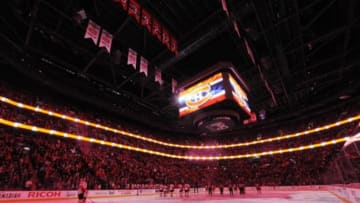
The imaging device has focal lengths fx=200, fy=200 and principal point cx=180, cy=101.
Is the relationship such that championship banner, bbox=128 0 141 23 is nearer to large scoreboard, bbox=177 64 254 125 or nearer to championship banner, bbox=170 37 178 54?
championship banner, bbox=170 37 178 54

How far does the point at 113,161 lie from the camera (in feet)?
61.4

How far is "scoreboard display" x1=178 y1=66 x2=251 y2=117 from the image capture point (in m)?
8.36

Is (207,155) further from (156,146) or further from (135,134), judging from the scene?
(135,134)

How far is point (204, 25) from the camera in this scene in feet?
33.4

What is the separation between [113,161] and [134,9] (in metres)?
14.7

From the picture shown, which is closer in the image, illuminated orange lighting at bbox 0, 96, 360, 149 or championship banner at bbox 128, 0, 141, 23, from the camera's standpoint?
championship banner at bbox 128, 0, 141, 23

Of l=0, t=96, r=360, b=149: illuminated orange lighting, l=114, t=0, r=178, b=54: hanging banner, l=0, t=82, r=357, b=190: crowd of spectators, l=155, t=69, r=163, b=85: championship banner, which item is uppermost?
l=114, t=0, r=178, b=54: hanging banner

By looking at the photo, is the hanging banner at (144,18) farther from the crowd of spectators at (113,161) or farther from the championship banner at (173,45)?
the crowd of spectators at (113,161)

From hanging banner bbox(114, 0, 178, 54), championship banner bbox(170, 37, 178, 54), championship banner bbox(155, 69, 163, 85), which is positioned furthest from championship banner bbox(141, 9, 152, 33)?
championship banner bbox(155, 69, 163, 85)

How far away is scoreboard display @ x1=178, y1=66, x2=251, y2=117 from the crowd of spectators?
4.06m

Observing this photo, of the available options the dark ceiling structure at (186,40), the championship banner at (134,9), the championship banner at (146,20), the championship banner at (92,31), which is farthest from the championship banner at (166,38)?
the championship banner at (92,31)

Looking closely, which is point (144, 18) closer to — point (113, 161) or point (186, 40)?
point (186, 40)

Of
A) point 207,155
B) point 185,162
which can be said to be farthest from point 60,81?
point 207,155

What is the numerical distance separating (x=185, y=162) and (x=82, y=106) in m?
15.9
